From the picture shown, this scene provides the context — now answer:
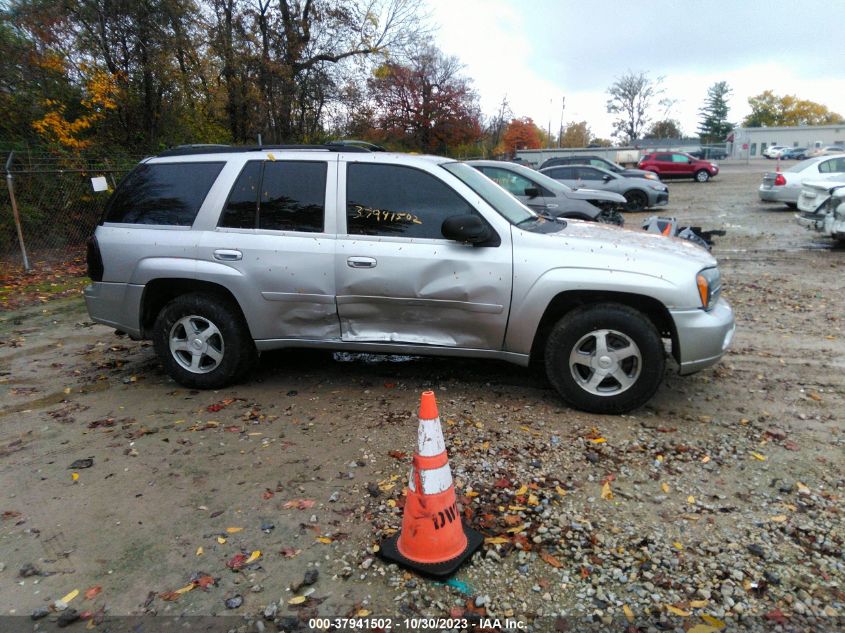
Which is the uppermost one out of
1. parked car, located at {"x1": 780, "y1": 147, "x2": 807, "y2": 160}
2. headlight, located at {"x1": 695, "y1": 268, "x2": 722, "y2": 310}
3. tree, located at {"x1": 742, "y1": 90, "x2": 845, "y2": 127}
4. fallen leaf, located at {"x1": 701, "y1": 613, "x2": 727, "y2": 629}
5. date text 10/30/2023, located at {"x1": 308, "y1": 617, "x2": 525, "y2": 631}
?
tree, located at {"x1": 742, "y1": 90, "x2": 845, "y2": 127}

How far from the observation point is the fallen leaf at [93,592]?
264 centimetres

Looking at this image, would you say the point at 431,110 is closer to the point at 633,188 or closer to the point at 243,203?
the point at 633,188

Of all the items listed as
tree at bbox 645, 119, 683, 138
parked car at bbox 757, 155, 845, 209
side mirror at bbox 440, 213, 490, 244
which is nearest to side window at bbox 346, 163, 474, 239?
side mirror at bbox 440, 213, 490, 244

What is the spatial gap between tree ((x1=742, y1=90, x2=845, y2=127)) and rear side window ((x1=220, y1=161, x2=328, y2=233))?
12108cm

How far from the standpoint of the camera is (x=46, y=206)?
11336 mm

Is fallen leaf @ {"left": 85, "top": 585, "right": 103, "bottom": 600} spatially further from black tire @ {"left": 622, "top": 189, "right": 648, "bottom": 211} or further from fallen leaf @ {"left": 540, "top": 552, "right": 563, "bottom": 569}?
black tire @ {"left": 622, "top": 189, "right": 648, "bottom": 211}

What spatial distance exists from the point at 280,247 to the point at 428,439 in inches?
91.3

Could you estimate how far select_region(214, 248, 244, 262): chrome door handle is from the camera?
4613 mm

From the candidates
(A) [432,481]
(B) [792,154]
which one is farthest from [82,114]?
(B) [792,154]

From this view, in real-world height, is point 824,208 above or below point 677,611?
above

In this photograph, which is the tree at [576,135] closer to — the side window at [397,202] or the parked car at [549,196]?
the parked car at [549,196]

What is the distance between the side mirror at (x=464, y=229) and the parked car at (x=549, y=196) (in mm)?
6492

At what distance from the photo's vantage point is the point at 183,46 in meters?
15.1

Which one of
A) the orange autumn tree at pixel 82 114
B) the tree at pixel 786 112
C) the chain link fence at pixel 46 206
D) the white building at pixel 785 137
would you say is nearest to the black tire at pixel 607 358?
the chain link fence at pixel 46 206
